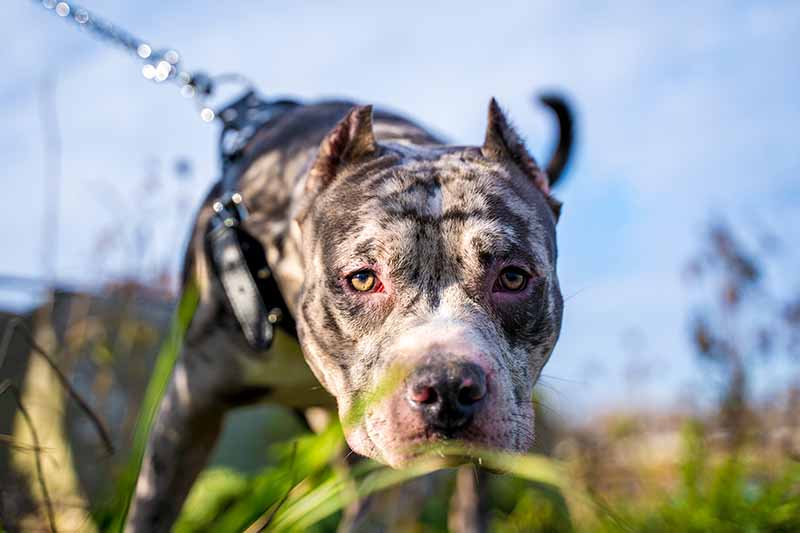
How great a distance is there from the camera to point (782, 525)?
2371mm

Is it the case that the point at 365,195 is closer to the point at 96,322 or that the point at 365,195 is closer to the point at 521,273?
the point at 521,273

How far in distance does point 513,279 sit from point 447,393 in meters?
0.60

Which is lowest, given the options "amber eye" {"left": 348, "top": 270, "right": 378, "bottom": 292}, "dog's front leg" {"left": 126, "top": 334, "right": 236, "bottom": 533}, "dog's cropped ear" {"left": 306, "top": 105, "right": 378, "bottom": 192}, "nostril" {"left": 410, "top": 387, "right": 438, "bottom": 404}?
"dog's front leg" {"left": 126, "top": 334, "right": 236, "bottom": 533}

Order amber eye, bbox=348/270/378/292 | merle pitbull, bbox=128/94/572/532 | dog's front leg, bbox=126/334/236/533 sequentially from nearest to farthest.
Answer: merle pitbull, bbox=128/94/572/532
amber eye, bbox=348/270/378/292
dog's front leg, bbox=126/334/236/533

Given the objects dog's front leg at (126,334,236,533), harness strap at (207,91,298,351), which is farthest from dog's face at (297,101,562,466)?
dog's front leg at (126,334,236,533)

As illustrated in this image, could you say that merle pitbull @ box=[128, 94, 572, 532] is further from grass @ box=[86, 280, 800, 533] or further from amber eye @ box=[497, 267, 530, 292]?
grass @ box=[86, 280, 800, 533]

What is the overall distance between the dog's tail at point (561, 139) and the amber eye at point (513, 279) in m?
1.80

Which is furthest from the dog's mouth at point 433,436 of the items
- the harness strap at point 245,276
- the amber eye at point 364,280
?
the harness strap at point 245,276

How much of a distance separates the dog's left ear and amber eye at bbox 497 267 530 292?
1.77ft

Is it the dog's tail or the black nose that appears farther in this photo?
the dog's tail

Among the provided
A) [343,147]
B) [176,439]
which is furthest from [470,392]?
[176,439]

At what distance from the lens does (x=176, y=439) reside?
10.5 feet

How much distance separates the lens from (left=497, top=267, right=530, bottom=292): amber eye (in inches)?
96.3

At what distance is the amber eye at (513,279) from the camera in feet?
8.02
